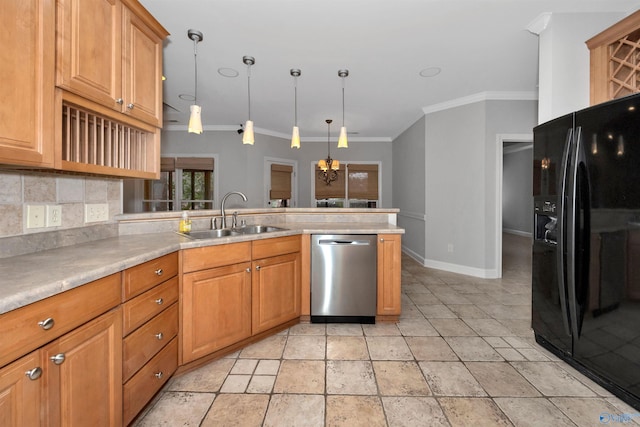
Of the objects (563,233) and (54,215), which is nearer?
(54,215)

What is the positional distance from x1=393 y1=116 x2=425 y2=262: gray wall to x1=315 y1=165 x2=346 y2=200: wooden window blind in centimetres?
130

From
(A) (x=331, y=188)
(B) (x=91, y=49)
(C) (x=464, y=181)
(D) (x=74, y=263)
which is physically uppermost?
(B) (x=91, y=49)

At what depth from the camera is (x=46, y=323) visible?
3.02 feet

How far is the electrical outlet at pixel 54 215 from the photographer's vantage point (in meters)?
1.56

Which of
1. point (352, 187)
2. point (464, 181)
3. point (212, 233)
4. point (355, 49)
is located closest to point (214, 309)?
point (212, 233)

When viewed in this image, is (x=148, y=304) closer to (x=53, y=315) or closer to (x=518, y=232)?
(x=53, y=315)

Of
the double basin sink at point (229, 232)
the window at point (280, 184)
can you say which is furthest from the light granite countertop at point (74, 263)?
the window at point (280, 184)

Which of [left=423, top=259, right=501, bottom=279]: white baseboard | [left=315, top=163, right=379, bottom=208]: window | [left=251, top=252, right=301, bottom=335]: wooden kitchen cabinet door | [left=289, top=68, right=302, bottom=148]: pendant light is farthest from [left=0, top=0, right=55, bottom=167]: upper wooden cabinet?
[left=315, top=163, right=379, bottom=208]: window

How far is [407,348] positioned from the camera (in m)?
2.21

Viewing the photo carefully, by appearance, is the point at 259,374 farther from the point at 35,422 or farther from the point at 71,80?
the point at 71,80

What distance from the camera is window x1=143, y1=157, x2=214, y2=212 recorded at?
579 centimetres

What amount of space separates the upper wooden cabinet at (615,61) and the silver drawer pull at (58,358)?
10.5 feet

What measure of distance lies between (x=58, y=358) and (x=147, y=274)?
0.54 metres

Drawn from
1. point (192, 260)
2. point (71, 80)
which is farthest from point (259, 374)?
point (71, 80)
